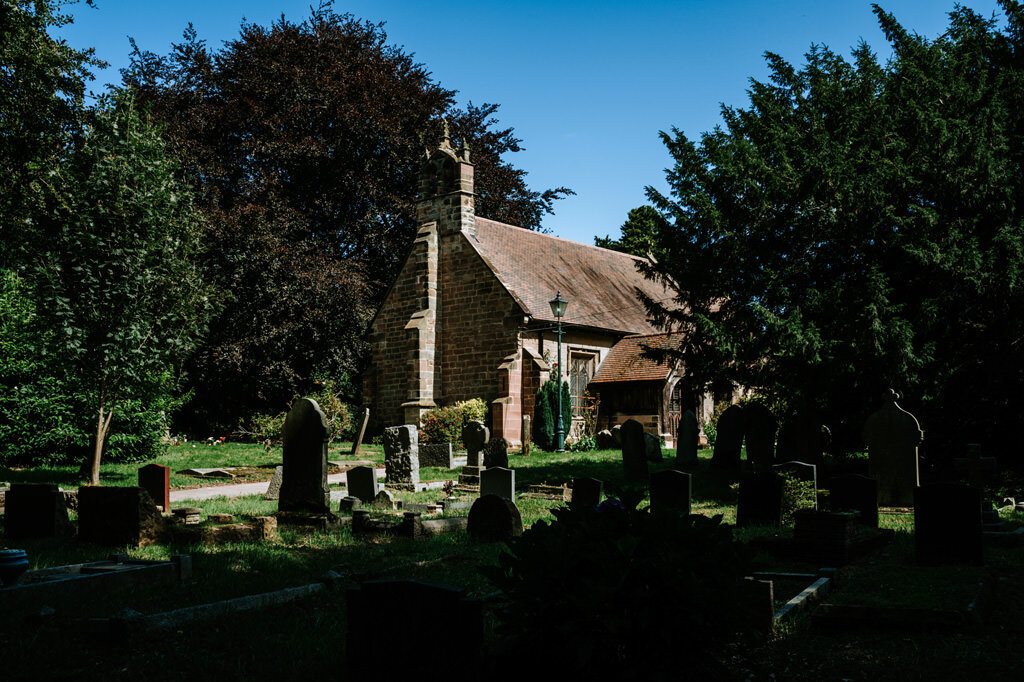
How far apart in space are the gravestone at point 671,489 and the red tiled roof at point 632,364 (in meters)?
15.3

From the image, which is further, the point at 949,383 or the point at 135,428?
the point at 135,428

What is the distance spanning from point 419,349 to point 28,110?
13.9m

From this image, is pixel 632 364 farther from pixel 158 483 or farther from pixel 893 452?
pixel 158 483

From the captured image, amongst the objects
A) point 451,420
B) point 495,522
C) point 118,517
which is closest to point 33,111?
point 118,517

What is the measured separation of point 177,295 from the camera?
14508 millimetres

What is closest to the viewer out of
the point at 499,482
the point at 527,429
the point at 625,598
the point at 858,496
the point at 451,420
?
the point at 625,598

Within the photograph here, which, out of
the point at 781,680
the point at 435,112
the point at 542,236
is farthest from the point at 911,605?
the point at 435,112

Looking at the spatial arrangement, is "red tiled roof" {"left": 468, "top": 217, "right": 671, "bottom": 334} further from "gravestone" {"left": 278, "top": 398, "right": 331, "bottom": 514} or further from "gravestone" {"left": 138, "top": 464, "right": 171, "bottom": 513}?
"gravestone" {"left": 138, "top": 464, "right": 171, "bottom": 513}

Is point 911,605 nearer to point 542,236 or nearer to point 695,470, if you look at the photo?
point 695,470

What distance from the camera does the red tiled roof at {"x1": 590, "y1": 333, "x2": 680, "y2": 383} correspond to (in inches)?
1036

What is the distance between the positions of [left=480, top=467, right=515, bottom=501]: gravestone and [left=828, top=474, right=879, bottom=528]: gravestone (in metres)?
4.66

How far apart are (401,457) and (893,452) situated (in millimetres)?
8391

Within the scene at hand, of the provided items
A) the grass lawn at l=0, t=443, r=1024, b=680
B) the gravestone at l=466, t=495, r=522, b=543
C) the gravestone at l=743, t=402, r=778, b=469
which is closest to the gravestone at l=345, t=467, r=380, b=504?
the grass lawn at l=0, t=443, r=1024, b=680

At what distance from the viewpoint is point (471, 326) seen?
2677 centimetres
